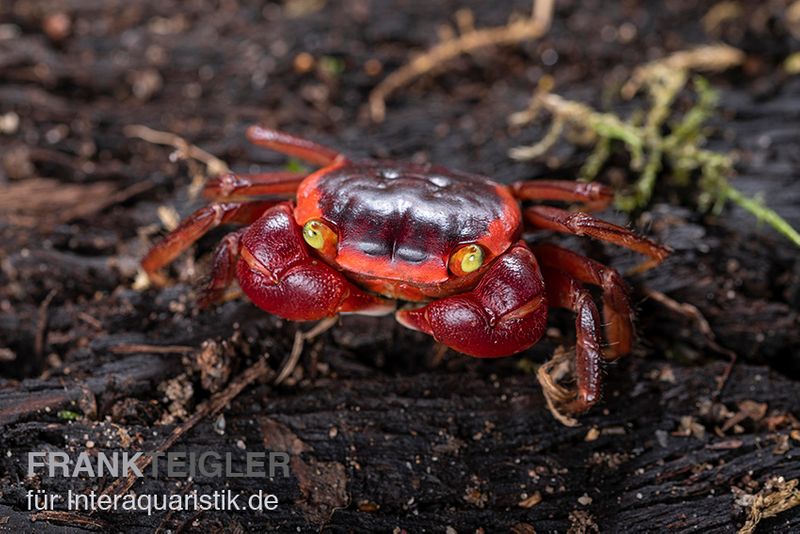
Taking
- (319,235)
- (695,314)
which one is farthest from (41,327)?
(695,314)

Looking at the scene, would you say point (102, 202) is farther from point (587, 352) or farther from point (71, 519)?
point (587, 352)

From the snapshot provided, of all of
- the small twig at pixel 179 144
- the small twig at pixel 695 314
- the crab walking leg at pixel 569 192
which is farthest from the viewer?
the small twig at pixel 179 144

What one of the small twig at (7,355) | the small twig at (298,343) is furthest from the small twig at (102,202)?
the small twig at (298,343)

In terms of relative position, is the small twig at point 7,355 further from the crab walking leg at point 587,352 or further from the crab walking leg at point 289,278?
the crab walking leg at point 587,352

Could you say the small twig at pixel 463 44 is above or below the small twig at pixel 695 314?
above

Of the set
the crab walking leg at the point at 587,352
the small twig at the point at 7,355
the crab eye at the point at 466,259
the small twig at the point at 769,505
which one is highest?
the crab eye at the point at 466,259

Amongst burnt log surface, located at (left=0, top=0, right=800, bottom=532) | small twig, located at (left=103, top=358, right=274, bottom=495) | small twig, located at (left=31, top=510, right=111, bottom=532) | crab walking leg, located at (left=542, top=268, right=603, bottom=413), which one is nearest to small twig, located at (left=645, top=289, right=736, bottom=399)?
burnt log surface, located at (left=0, top=0, right=800, bottom=532)

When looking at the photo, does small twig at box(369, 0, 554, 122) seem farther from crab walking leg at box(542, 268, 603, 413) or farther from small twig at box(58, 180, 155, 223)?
crab walking leg at box(542, 268, 603, 413)
